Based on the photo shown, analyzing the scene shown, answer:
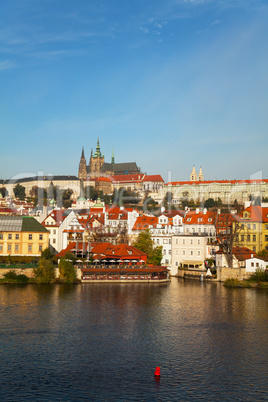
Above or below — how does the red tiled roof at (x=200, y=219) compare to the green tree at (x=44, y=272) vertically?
above

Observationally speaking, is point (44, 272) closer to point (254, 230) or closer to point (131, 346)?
point (131, 346)

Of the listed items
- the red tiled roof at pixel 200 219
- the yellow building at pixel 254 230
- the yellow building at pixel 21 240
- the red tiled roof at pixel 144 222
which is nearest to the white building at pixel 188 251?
the yellow building at pixel 254 230

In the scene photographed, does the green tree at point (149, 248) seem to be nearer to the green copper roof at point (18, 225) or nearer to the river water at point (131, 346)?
the green copper roof at point (18, 225)

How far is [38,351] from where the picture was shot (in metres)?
30.0

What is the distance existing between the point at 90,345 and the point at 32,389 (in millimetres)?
7939

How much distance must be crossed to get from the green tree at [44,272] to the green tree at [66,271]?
46.8 inches

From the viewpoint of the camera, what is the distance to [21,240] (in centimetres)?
6919

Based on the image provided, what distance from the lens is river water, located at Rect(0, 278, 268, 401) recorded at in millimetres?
24219

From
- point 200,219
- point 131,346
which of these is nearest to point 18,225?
point 200,219

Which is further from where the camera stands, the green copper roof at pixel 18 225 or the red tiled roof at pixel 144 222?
the red tiled roof at pixel 144 222

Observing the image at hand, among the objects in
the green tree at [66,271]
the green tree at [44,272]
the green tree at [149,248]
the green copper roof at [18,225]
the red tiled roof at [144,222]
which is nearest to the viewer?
the green tree at [44,272]

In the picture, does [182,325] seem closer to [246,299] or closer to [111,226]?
[246,299]

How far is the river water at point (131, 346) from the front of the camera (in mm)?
24219

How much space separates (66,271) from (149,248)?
666 inches
